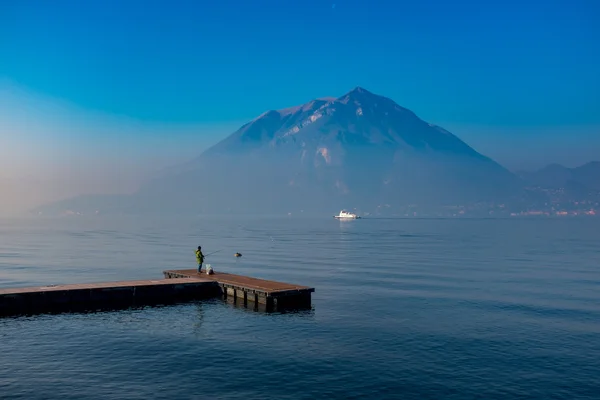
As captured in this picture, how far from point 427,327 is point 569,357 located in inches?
408

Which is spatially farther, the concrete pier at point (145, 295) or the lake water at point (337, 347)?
the concrete pier at point (145, 295)

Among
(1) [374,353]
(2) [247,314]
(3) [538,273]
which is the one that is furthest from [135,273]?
(3) [538,273]

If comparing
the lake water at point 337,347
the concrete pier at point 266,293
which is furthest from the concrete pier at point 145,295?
the lake water at point 337,347

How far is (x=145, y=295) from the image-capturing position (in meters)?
51.8

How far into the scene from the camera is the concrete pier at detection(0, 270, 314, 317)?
4659cm

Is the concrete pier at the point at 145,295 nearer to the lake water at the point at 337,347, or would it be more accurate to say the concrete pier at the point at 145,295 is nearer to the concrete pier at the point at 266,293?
the concrete pier at the point at 266,293

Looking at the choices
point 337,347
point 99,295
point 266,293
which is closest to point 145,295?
point 99,295

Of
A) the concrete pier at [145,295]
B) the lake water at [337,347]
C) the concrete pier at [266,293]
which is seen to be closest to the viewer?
the lake water at [337,347]

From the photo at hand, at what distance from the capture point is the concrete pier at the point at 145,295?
46.6 m

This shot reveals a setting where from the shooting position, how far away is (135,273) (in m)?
77.0

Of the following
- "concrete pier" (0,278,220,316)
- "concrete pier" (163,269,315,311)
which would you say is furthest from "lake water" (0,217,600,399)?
"concrete pier" (0,278,220,316)

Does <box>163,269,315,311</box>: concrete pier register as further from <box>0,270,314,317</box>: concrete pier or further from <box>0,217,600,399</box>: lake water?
<box>0,217,600,399</box>: lake water

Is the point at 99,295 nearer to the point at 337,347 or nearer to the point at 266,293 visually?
the point at 266,293

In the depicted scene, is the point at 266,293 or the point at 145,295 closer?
the point at 266,293
